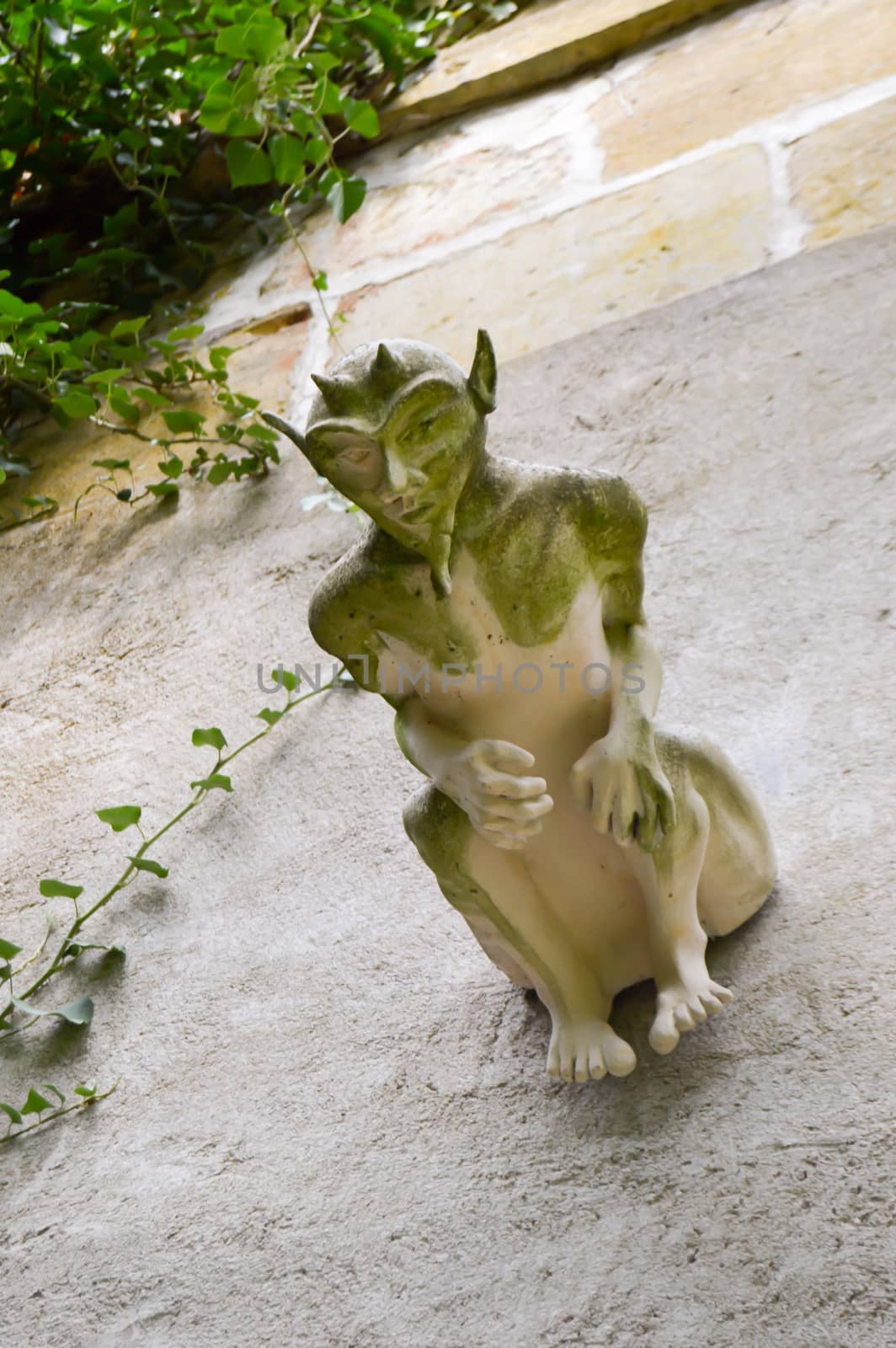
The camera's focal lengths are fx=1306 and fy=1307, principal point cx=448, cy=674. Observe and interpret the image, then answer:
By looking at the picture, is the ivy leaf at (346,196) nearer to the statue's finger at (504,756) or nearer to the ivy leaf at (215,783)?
the ivy leaf at (215,783)

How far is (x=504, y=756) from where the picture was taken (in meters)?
0.93

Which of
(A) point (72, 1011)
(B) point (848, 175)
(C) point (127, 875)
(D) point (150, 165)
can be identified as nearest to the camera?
(A) point (72, 1011)

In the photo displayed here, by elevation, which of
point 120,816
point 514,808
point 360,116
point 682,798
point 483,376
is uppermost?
point 483,376

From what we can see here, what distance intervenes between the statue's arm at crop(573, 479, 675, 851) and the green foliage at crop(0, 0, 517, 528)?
1084 mm

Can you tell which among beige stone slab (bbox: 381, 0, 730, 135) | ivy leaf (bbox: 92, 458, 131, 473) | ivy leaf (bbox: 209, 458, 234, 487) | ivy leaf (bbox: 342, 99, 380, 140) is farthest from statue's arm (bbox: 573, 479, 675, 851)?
beige stone slab (bbox: 381, 0, 730, 135)

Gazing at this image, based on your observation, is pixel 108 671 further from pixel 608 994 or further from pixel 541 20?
pixel 541 20

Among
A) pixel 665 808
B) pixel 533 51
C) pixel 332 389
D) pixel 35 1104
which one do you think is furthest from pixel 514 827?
pixel 533 51

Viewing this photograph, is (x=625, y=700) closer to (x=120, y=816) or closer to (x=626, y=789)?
(x=626, y=789)

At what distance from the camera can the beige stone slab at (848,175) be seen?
1.74 meters

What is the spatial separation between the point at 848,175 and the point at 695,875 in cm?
120

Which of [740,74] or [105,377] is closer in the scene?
[105,377]

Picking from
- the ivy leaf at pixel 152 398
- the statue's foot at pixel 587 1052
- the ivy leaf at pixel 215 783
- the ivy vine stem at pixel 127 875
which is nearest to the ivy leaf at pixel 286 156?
the ivy leaf at pixel 152 398

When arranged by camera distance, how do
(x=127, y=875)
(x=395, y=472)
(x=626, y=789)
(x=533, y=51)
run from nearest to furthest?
(x=395, y=472) < (x=626, y=789) < (x=127, y=875) < (x=533, y=51)

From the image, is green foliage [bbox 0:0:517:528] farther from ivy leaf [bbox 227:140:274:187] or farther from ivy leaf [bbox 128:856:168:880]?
ivy leaf [bbox 128:856:168:880]
